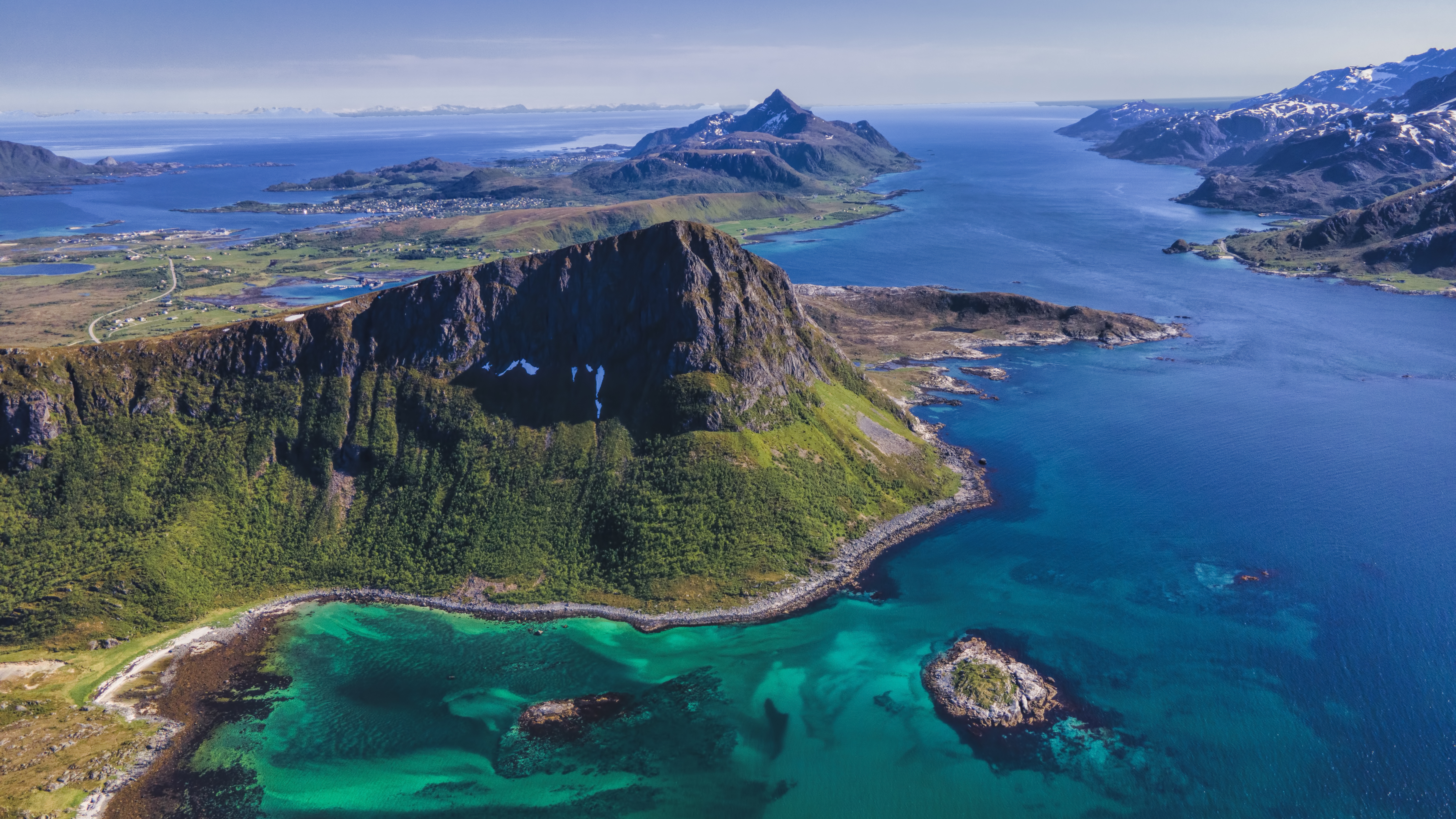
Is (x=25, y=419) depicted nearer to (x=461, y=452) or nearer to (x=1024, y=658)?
(x=461, y=452)

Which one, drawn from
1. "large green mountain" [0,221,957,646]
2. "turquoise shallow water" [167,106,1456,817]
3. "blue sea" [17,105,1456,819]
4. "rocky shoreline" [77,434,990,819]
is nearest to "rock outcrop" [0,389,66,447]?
"large green mountain" [0,221,957,646]

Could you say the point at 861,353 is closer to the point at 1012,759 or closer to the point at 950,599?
the point at 950,599

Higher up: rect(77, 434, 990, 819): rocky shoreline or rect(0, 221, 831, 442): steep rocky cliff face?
rect(0, 221, 831, 442): steep rocky cliff face

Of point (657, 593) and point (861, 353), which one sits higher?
point (861, 353)

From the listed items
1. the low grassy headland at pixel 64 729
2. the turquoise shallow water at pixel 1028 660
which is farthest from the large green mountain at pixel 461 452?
the turquoise shallow water at pixel 1028 660

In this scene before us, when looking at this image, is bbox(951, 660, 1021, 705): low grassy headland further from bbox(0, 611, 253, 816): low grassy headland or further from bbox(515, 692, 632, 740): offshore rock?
bbox(0, 611, 253, 816): low grassy headland

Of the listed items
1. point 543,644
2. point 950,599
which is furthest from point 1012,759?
point 543,644

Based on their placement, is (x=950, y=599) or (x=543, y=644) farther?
(x=950, y=599)
